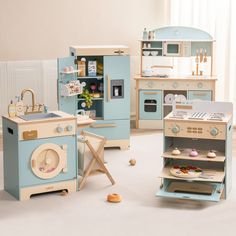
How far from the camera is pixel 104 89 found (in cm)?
680

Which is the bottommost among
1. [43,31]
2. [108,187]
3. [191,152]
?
[108,187]

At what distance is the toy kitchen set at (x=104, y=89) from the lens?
666 cm

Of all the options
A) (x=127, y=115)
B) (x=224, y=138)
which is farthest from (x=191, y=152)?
(x=127, y=115)

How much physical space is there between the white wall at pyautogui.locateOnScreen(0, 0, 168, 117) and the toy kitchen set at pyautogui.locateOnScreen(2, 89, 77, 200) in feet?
7.64

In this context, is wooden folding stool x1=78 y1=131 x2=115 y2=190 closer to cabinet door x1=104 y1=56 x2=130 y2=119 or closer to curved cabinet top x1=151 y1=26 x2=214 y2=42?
cabinet door x1=104 y1=56 x2=130 y2=119

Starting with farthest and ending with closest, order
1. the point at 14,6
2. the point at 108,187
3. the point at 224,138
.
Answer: the point at 14,6, the point at 108,187, the point at 224,138

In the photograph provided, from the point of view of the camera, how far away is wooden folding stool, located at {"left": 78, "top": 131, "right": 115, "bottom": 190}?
5.58 metres

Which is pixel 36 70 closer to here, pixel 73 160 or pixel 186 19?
pixel 186 19

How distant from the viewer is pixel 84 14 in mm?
8008

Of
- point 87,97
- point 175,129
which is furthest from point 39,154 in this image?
point 87,97

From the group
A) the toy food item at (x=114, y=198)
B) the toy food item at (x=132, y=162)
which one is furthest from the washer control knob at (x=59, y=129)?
the toy food item at (x=132, y=162)

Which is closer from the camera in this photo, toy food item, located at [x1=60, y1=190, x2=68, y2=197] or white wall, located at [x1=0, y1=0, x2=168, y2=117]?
toy food item, located at [x1=60, y1=190, x2=68, y2=197]

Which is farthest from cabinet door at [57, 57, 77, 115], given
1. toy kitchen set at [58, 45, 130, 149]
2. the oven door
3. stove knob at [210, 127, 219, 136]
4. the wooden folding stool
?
stove knob at [210, 127, 219, 136]

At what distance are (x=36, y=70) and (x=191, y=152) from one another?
121 inches
